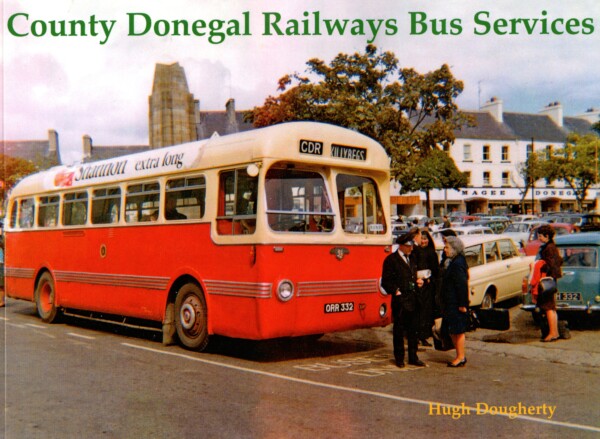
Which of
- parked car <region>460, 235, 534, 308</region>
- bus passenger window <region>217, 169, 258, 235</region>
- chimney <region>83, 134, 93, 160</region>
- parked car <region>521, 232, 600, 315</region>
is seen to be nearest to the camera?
bus passenger window <region>217, 169, 258, 235</region>

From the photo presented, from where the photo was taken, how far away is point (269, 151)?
29.2 feet

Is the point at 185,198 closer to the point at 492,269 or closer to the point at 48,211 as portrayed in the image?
the point at 48,211

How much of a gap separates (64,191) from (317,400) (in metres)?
8.69

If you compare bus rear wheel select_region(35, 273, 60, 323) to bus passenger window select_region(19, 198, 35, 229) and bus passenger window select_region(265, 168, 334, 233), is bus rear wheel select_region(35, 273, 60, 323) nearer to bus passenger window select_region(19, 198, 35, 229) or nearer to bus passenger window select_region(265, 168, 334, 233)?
bus passenger window select_region(19, 198, 35, 229)

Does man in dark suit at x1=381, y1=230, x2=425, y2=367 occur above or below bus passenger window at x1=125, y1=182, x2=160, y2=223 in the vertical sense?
below

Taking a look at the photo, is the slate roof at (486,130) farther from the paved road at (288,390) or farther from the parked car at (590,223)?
the paved road at (288,390)

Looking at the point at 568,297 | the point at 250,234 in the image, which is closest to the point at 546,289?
the point at 568,297

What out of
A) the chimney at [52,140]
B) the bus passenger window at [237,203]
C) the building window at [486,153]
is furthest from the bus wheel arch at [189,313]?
the chimney at [52,140]

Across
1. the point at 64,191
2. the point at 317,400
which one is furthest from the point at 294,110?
the point at 317,400

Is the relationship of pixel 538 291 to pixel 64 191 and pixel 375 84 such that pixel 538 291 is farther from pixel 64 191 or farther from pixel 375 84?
pixel 375 84

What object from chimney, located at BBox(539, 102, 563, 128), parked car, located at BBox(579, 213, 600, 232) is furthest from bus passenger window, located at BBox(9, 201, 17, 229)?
chimney, located at BBox(539, 102, 563, 128)

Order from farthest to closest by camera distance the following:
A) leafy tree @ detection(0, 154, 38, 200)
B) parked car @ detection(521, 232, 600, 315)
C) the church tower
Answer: leafy tree @ detection(0, 154, 38, 200)
the church tower
parked car @ detection(521, 232, 600, 315)

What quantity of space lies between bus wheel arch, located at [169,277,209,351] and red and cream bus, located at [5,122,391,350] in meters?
0.02

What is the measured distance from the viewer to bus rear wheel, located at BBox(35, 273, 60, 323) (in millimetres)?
13894
